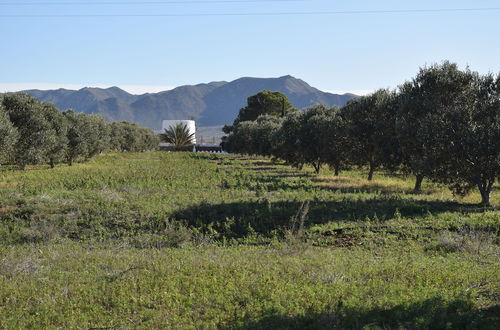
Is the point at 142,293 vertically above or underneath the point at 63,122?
underneath

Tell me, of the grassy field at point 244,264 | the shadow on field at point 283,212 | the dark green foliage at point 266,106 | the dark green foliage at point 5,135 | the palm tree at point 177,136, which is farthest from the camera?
the palm tree at point 177,136

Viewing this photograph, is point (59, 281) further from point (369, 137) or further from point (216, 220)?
point (369, 137)

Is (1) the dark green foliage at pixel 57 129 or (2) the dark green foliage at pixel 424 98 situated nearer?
(2) the dark green foliage at pixel 424 98

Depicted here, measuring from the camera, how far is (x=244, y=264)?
11625mm

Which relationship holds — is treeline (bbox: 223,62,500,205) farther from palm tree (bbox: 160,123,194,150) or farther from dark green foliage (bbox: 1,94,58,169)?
palm tree (bbox: 160,123,194,150)

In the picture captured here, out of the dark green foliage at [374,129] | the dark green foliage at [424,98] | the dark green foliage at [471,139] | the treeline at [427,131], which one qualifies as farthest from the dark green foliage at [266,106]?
the dark green foliage at [471,139]

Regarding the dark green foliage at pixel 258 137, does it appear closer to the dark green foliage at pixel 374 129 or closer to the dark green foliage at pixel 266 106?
the dark green foliage at pixel 266 106

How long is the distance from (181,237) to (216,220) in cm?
366

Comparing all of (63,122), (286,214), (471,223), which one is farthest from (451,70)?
(63,122)

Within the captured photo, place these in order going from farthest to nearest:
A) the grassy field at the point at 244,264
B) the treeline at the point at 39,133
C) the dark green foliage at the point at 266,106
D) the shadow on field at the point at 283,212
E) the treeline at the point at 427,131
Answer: the dark green foliage at the point at 266,106 < the treeline at the point at 39,133 < the treeline at the point at 427,131 < the shadow on field at the point at 283,212 < the grassy field at the point at 244,264

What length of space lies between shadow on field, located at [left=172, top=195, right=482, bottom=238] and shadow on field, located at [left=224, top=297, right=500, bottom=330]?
9.03 meters

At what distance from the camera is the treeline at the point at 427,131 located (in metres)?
22.0

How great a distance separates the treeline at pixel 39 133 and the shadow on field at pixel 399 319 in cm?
2906

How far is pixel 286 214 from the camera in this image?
1989 cm
